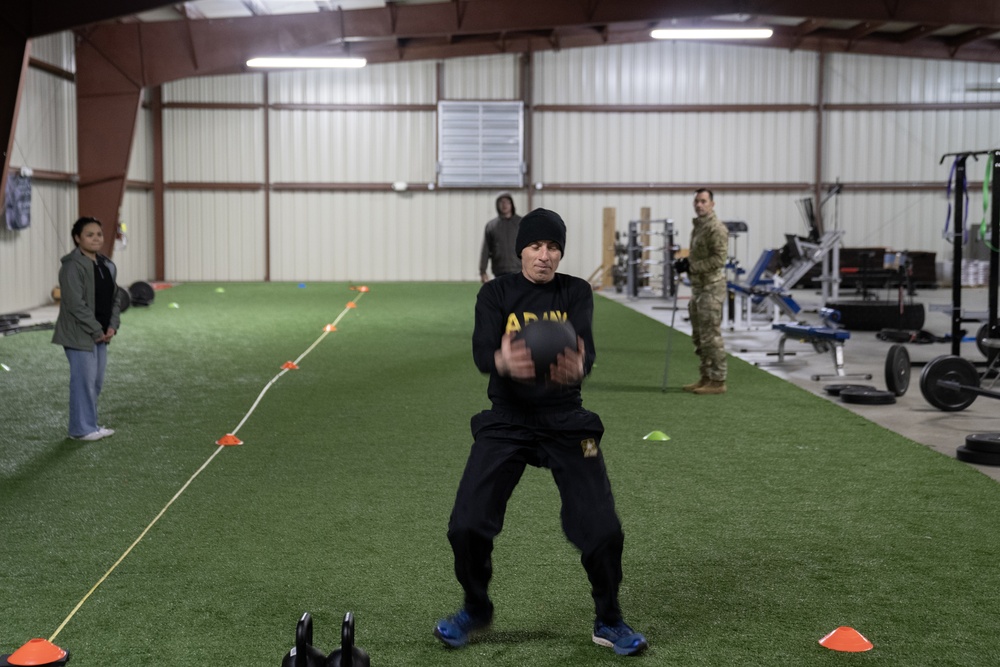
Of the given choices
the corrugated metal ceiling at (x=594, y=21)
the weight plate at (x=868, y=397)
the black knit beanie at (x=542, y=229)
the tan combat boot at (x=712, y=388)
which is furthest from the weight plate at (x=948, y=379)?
the corrugated metal ceiling at (x=594, y=21)

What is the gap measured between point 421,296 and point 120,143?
7258mm

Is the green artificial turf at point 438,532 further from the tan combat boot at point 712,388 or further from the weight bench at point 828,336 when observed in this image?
the weight bench at point 828,336

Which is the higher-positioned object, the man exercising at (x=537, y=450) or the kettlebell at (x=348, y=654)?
the man exercising at (x=537, y=450)

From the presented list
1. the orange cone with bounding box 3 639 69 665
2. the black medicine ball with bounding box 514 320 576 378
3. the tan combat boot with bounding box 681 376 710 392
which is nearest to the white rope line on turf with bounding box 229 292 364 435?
the tan combat boot with bounding box 681 376 710 392

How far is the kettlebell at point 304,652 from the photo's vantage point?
334 cm

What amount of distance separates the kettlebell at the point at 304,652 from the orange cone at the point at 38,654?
1.19 m

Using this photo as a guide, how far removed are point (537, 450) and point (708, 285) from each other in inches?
272

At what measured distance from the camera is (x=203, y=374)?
12430 mm

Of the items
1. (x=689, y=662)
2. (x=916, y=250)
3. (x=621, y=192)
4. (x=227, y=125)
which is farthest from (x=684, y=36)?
(x=689, y=662)

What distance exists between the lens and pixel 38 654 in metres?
4.11

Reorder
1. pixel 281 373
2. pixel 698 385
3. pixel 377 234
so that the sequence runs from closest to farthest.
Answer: pixel 698 385 → pixel 281 373 → pixel 377 234

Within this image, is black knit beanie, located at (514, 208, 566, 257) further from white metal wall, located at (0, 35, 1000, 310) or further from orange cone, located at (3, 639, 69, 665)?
white metal wall, located at (0, 35, 1000, 310)

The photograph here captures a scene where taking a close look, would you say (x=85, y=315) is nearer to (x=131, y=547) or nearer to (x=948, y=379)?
(x=131, y=547)

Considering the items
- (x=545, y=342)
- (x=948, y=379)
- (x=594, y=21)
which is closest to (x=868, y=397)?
(x=948, y=379)
